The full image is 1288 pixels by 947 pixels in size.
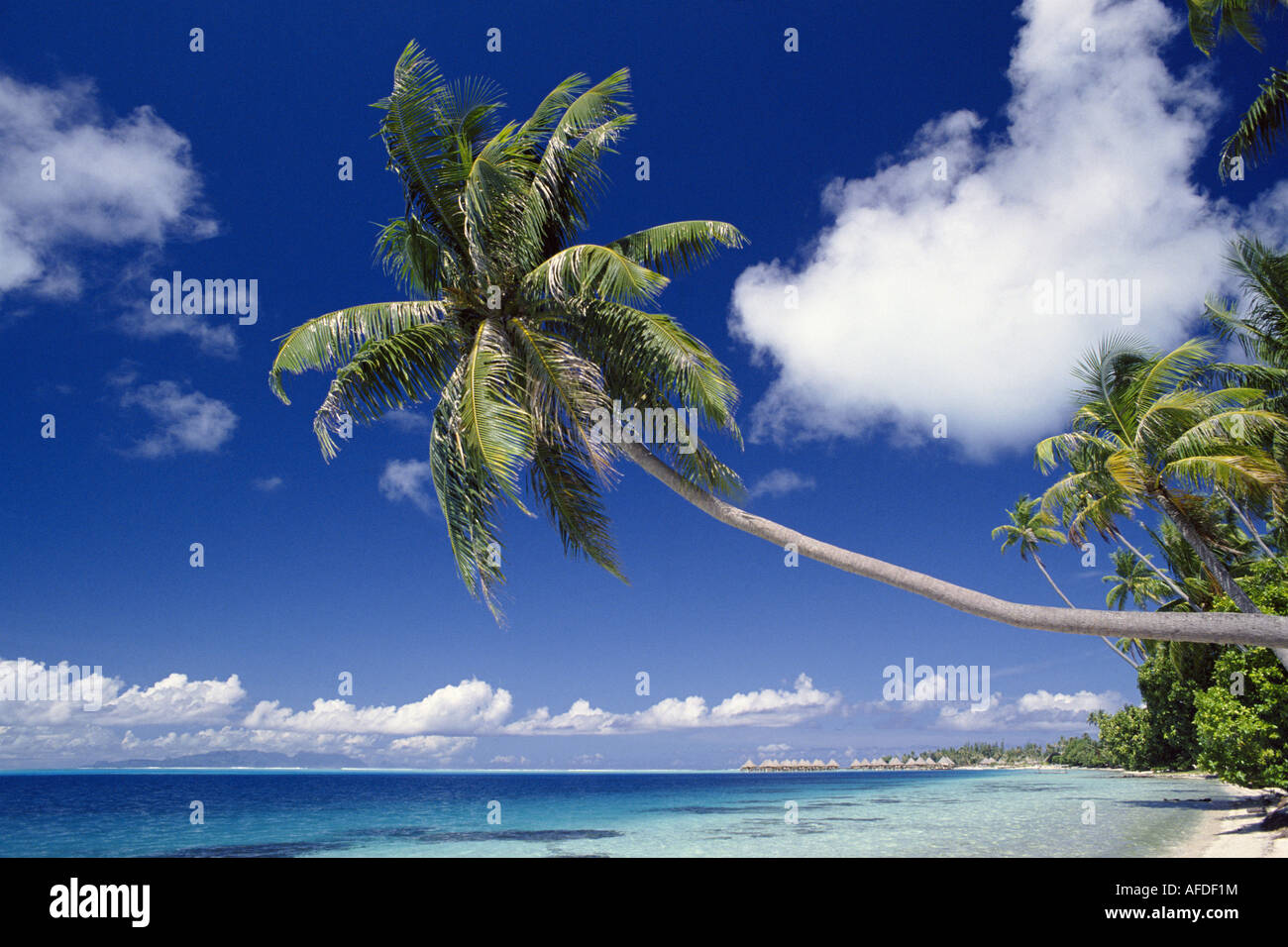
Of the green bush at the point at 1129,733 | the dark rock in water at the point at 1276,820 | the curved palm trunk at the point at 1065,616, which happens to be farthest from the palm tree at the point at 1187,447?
the green bush at the point at 1129,733

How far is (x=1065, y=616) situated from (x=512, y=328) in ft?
20.9

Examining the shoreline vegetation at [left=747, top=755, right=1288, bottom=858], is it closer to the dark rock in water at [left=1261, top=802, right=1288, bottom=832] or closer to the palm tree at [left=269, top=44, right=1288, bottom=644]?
the dark rock in water at [left=1261, top=802, right=1288, bottom=832]

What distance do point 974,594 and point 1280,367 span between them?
11.4m

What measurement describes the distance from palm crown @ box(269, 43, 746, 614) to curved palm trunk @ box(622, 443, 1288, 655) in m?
1.90

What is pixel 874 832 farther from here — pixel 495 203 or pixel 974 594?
pixel 495 203

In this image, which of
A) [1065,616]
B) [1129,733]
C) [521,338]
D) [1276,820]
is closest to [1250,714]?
[1276,820]

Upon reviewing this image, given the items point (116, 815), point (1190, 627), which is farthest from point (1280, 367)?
point (116, 815)

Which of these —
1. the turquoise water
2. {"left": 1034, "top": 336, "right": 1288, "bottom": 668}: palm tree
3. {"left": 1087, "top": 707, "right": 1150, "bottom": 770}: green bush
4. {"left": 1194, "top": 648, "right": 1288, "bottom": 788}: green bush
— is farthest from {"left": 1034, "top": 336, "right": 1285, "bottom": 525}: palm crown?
{"left": 1087, "top": 707, "right": 1150, "bottom": 770}: green bush

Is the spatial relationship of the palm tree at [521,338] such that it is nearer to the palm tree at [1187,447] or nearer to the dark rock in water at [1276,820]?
the palm tree at [1187,447]

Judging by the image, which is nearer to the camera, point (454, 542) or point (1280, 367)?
point (454, 542)

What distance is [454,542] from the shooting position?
8.58 meters

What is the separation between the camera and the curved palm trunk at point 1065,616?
6.24 m

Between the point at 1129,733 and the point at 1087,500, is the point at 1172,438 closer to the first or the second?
the point at 1087,500

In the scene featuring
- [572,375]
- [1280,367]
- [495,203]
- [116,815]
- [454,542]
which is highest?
[495,203]
